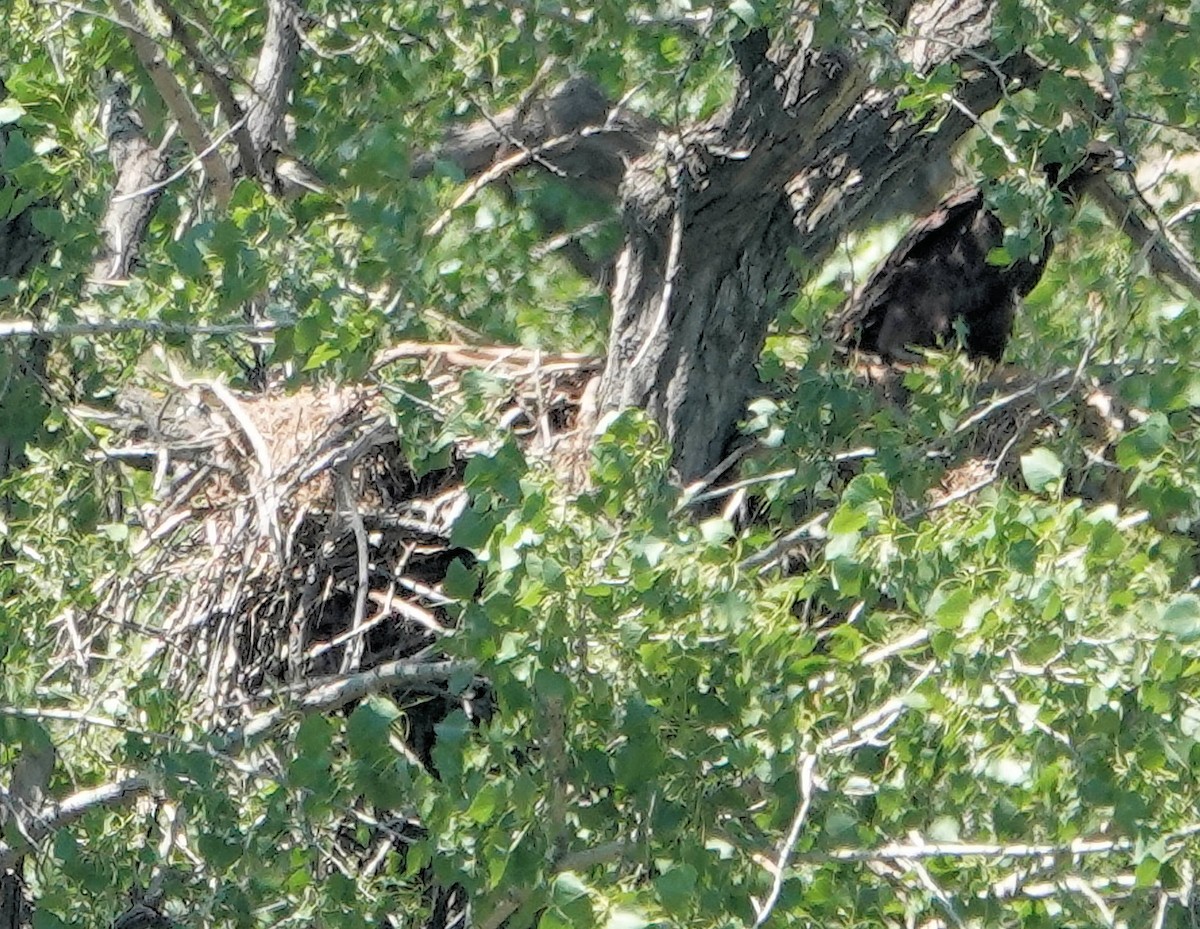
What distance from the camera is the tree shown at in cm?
290

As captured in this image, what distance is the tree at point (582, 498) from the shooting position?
2900 millimetres

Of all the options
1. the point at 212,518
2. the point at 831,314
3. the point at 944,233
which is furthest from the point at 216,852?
the point at 944,233

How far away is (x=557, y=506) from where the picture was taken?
9.67ft

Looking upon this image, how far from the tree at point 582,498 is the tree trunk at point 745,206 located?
0.4 inches

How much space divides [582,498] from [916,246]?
245 cm

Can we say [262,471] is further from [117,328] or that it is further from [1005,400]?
[1005,400]

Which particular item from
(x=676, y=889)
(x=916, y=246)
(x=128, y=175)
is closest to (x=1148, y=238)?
(x=916, y=246)

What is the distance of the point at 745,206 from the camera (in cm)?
415

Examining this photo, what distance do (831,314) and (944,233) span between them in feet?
1.88

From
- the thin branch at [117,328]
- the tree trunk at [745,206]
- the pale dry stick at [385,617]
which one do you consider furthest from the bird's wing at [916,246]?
the thin branch at [117,328]

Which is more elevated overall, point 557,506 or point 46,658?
point 557,506

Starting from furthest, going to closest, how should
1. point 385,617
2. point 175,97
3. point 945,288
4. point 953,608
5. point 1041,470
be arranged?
point 945,288
point 385,617
point 175,97
point 1041,470
point 953,608

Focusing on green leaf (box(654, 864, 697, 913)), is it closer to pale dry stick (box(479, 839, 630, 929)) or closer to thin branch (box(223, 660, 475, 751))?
pale dry stick (box(479, 839, 630, 929))

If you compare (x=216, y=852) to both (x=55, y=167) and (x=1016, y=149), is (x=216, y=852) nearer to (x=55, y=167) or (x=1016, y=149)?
(x=55, y=167)
